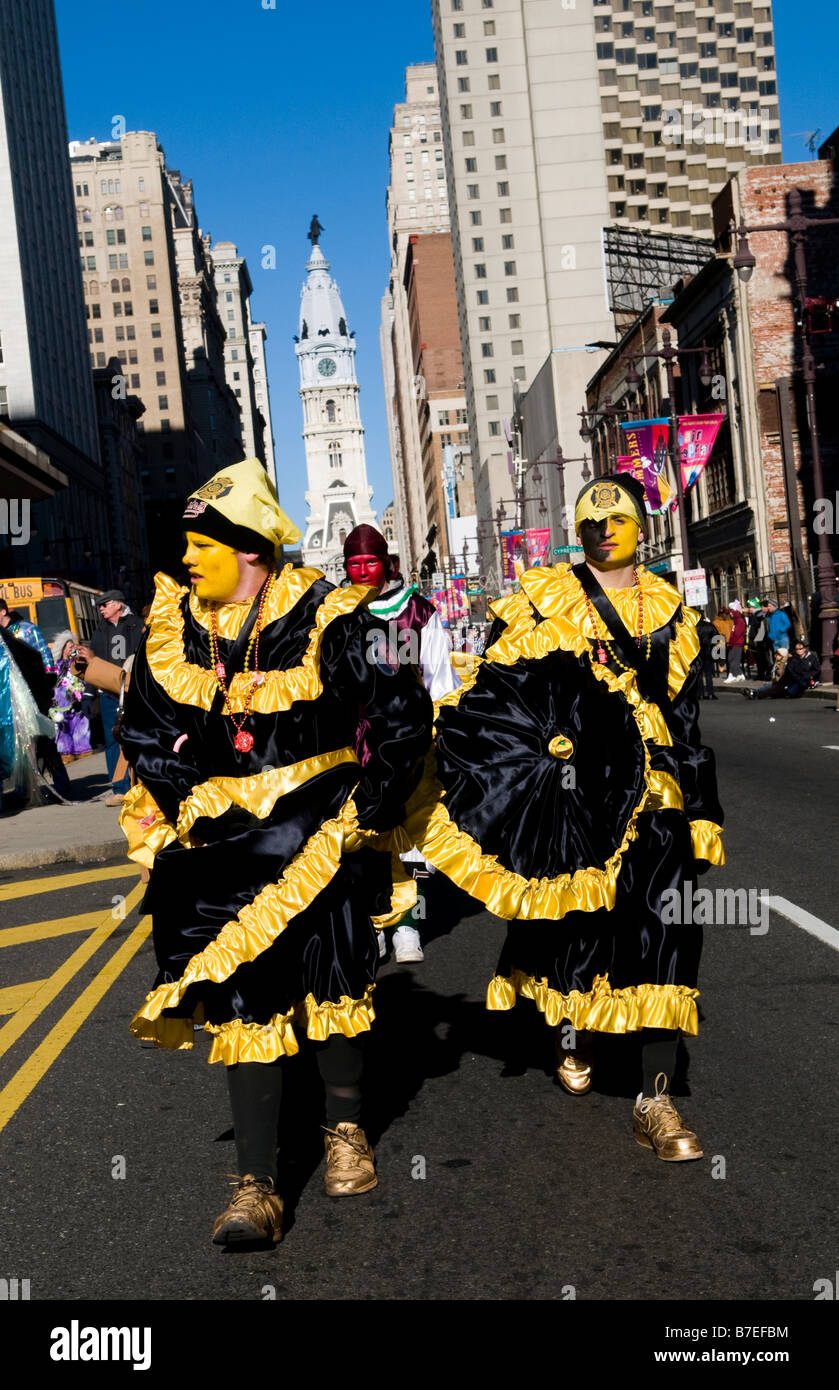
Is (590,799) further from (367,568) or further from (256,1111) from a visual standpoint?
(367,568)

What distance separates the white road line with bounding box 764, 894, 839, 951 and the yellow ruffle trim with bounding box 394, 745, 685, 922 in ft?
8.53

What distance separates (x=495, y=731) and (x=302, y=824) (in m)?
1.02

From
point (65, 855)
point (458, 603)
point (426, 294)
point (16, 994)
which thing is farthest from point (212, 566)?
point (426, 294)

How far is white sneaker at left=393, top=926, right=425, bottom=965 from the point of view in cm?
728

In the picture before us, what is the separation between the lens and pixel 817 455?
1160 inches

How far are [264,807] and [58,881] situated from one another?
23.8ft

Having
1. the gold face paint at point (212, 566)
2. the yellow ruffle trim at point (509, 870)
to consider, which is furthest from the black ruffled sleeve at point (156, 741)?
the yellow ruffle trim at point (509, 870)

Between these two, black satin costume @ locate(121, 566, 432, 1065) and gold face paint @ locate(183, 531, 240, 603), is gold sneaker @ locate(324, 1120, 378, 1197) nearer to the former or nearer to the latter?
black satin costume @ locate(121, 566, 432, 1065)

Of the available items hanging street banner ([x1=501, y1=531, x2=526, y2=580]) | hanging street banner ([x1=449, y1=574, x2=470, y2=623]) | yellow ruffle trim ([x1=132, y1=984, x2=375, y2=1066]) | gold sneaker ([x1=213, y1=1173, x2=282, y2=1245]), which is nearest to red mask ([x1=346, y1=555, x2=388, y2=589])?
yellow ruffle trim ([x1=132, y1=984, x2=375, y2=1066])

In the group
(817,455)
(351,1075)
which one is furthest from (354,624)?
(817,455)

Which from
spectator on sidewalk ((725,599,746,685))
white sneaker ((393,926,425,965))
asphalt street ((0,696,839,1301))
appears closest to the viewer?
asphalt street ((0,696,839,1301))

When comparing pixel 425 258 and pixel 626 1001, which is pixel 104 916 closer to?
pixel 626 1001

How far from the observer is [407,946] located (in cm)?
731

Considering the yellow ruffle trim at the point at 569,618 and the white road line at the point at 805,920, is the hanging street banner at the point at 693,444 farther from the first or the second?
the yellow ruffle trim at the point at 569,618
